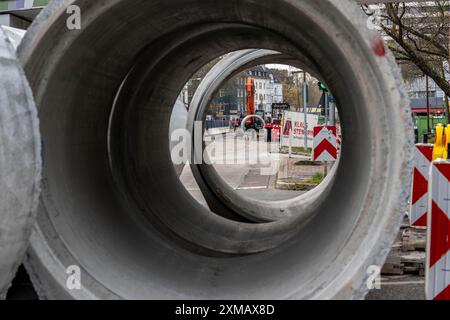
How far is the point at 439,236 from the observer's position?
4.09 m

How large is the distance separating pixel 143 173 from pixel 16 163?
10.3ft

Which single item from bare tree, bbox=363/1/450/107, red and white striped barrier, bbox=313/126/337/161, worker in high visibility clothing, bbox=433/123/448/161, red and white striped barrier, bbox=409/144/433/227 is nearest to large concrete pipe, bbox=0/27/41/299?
red and white striped barrier, bbox=409/144/433/227

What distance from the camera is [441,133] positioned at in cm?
897

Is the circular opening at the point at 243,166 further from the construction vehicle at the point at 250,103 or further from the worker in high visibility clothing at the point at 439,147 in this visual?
the construction vehicle at the point at 250,103

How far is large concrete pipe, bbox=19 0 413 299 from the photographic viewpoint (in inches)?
110

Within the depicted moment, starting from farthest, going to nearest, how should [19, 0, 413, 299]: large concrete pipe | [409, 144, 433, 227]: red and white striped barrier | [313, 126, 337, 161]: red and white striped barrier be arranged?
[313, 126, 337, 161]: red and white striped barrier, [409, 144, 433, 227]: red and white striped barrier, [19, 0, 413, 299]: large concrete pipe

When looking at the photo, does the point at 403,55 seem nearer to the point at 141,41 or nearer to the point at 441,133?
the point at 441,133

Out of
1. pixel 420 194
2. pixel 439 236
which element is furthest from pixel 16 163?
pixel 420 194

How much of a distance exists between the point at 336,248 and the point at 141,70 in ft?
10.2

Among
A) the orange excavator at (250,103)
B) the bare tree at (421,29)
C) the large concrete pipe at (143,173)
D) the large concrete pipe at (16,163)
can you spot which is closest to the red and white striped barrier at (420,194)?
the large concrete pipe at (143,173)

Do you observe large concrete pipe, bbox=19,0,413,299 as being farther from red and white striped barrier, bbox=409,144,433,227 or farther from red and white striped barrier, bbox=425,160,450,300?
red and white striped barrier, bbox=409,144,433,227

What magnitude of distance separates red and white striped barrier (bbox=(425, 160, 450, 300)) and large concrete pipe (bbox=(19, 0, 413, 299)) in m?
0.73

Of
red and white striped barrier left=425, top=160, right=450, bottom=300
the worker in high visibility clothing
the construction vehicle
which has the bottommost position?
red and white striped barrier left=425, top=160, right=450, bottom=300
